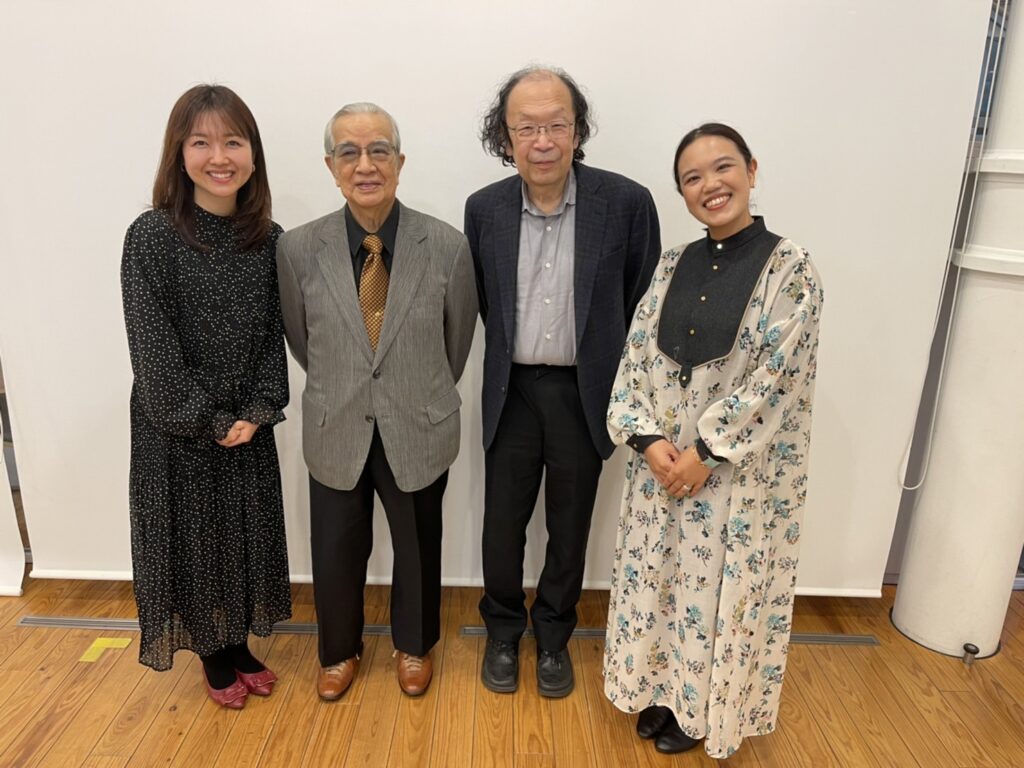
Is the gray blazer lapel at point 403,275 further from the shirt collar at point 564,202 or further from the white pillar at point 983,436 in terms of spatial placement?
the white pillar at point 983,436

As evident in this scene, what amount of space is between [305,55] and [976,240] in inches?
87.0

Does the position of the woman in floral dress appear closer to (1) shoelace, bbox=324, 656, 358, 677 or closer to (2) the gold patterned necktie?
(2) the gold patterned necktie

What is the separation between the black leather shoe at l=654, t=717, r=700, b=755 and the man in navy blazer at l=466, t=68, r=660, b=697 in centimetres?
34

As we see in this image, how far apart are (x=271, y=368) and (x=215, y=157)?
56 centimetres

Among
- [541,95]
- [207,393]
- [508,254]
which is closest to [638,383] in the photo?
[508,254]

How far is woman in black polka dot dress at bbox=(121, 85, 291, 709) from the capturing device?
1744 millimetres

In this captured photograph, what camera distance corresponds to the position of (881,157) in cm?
221

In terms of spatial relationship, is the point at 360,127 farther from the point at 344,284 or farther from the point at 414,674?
the point at 414,674

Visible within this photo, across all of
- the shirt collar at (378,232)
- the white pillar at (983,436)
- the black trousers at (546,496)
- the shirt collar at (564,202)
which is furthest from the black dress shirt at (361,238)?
the white pillar at (983,436)

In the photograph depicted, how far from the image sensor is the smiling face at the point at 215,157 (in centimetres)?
172

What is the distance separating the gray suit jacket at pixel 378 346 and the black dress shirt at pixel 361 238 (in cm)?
2

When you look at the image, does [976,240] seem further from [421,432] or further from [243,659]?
[243,659]

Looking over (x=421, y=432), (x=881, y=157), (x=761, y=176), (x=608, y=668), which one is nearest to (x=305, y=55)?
(x=421, y=432)

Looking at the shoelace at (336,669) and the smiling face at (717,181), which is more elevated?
the smiling face at (717,181)
